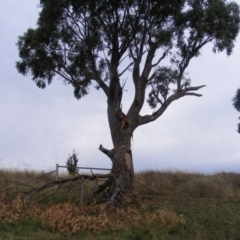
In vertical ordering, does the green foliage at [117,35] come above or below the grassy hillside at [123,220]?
above

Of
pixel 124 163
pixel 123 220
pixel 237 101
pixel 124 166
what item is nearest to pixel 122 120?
pixel 124 163

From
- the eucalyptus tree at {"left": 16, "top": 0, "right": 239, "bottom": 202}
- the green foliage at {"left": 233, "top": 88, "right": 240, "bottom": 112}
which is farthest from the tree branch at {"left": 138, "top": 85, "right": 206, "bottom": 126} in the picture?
the green foliage at {"left": 233, "top": 88, "right": 240, "bottom": 112}

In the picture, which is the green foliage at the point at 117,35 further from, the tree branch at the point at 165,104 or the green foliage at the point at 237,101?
the green foliage at the point at 237,101

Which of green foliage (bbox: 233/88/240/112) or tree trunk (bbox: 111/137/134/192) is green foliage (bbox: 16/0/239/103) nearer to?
tree trunk (bbox: 111/137/134/192)

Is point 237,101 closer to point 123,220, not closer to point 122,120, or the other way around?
point 122,120

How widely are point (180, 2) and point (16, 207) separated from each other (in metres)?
9.61

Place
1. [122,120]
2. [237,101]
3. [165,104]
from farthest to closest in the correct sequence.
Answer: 1. [237,101]
2. [165,104]
3. [122,120]

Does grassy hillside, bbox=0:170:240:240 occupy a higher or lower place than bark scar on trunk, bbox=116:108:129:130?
lower

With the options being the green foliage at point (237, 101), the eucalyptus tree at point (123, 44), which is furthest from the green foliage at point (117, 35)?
the green foliage at point (237, 101)

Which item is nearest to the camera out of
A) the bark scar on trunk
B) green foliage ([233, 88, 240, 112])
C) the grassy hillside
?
the grassy hillside

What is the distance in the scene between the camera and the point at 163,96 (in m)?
17.4

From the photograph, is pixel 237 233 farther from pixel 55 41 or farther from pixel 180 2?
pixel 55 41

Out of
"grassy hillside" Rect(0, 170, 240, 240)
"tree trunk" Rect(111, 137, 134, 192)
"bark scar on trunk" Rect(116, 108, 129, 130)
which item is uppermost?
"bark scar on trunk" Rect(116, 108, 129, 130)

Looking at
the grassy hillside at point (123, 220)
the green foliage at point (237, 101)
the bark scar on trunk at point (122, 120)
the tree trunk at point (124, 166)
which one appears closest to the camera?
the grassy hillside at point (123, 220)
